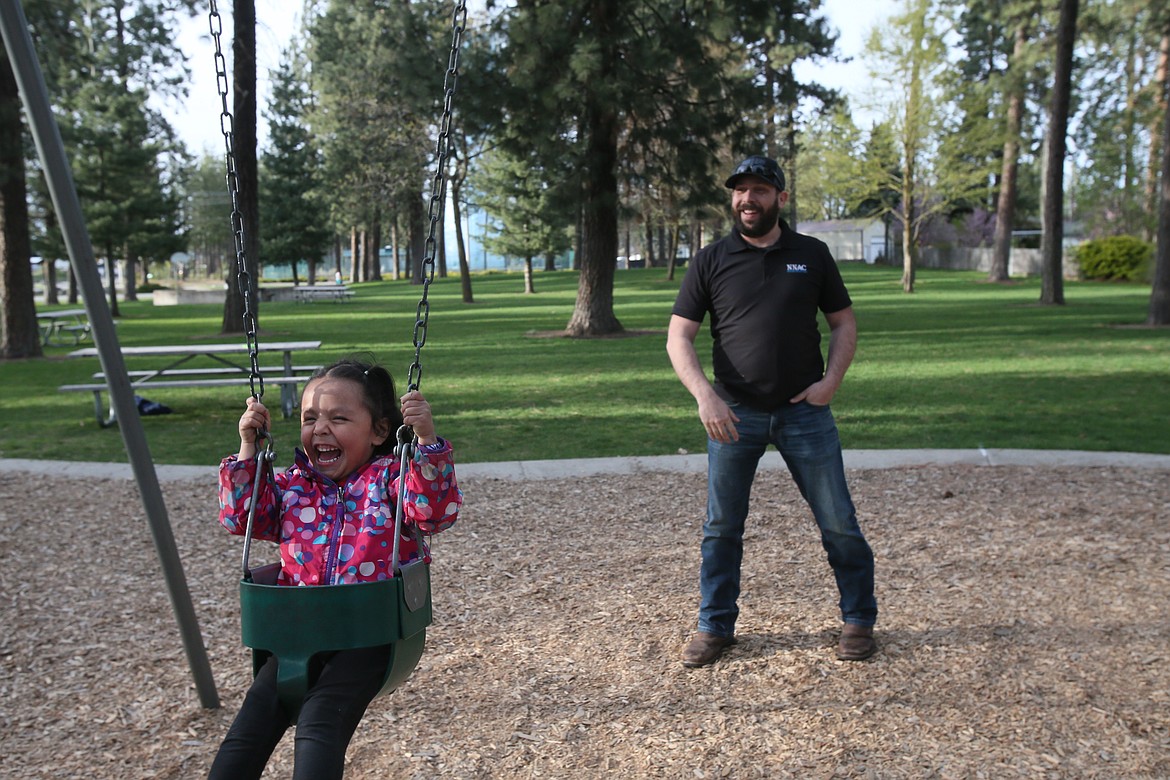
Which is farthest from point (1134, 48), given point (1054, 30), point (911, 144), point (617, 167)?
point (617, 167)

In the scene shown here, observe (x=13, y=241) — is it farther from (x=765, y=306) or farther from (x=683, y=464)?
(x=765, y=306)

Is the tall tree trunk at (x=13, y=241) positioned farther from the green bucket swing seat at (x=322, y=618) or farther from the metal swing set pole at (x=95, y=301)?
the green bucket swing seat at (x=322, y=618)

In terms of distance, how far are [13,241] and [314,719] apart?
16555 millimetres

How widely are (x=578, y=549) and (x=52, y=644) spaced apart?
2.59 metres

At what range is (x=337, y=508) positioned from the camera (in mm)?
2723

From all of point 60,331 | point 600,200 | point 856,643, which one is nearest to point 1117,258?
point 600,200

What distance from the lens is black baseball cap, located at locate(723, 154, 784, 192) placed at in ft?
12.4

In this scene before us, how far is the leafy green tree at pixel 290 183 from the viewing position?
52906 mm

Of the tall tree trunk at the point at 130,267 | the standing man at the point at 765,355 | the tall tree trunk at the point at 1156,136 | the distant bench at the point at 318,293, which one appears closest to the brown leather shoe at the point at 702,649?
the standing man at the point at 765,355

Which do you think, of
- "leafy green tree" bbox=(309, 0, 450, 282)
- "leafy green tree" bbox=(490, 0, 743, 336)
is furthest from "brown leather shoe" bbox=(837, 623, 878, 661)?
"leafy green tree" bbox=(309, 0, 450, 282)

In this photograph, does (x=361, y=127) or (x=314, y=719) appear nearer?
(x=314, y=719)

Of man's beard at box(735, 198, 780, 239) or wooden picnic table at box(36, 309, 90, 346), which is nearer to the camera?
man's beard at box(735, 198, 780, 239)

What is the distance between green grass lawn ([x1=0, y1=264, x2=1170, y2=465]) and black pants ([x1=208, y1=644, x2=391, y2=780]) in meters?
3.67

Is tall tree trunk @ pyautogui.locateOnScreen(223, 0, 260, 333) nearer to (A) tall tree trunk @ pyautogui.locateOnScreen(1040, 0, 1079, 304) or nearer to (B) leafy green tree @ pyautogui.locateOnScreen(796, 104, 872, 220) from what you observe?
(A) tall tree trunk @ pyautogui.locateOnScreen(1040, 0, 1079, 304)
